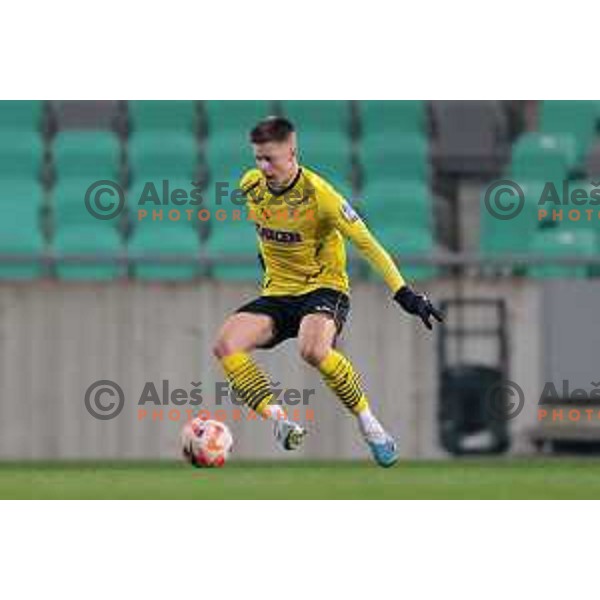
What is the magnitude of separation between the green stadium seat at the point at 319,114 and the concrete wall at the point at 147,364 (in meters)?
3.06

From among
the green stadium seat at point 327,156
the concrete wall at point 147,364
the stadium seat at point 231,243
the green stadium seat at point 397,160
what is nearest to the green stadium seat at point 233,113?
the green stadium seat at point 327,156

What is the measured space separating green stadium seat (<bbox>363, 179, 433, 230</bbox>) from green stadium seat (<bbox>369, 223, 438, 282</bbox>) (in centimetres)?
8

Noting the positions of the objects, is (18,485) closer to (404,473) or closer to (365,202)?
(404,473)

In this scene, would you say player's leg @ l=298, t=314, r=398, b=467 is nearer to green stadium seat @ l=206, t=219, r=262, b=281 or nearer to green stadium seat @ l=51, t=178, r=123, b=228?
green stadium seat @ l=206, t=219, r=262, b=281

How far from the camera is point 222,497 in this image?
11.1 meters

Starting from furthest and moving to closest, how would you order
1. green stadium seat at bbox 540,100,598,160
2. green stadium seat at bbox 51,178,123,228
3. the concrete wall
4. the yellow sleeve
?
green stadium seat at bbox 540,100,598,160, green stadium seat at bbox 51,178,123,228, the concrete wall, the yellow sleeve

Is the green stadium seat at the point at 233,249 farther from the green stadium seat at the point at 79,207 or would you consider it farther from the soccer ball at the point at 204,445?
the soccer ball at the point at 204,445

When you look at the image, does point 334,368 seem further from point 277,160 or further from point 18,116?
point 18,116

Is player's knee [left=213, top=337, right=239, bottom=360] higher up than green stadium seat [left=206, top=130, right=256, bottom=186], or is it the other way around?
green stadium seat [left=206, top=130, right=256, bottom=186]

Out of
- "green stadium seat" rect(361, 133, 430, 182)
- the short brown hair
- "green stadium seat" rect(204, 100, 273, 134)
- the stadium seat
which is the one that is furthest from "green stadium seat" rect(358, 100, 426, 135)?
the short brown hair

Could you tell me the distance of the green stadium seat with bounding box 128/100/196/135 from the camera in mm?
17422

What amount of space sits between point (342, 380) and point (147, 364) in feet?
13.3
